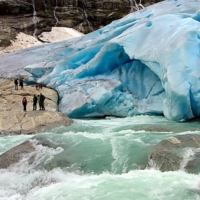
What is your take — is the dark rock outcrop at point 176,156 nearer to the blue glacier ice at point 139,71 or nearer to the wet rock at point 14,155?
the wet rock at point 14,155

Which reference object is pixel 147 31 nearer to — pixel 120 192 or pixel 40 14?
pixel 120 192

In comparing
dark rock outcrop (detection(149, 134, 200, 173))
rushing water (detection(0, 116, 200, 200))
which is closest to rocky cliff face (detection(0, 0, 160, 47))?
rushing water (detection(0, 116, 200, 200))

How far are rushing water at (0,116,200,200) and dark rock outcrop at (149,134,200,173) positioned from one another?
0.18m

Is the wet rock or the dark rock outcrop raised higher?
the dark rock outcrop

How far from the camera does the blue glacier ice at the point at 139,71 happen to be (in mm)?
14367

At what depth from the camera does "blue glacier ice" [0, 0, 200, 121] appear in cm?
1437

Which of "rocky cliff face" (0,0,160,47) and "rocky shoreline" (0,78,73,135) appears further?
"rocky cliff face" (0,0,160,47)

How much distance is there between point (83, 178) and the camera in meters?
7.93

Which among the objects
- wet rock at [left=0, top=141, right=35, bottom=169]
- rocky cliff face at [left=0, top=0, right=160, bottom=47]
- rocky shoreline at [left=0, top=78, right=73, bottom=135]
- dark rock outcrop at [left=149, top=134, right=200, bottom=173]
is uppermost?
rocky cliff face at [left=0, top=0, right=160, bottom=47]

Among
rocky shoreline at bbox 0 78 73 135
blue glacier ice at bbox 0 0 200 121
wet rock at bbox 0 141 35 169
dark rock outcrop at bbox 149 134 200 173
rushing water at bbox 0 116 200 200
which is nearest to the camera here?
rushing water at bbox 0 116 200 200

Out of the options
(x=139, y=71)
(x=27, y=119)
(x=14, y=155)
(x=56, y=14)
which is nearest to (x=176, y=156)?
(x=14, y=155)

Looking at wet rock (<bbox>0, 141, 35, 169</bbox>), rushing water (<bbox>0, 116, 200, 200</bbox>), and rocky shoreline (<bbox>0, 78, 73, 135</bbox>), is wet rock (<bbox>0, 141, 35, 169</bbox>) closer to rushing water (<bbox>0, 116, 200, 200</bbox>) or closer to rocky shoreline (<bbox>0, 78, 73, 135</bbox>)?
rushing water (<bbox>0, 116, 200, 200</bbox>)

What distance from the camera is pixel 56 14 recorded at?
43781 mm

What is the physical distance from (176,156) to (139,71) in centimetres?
1015
